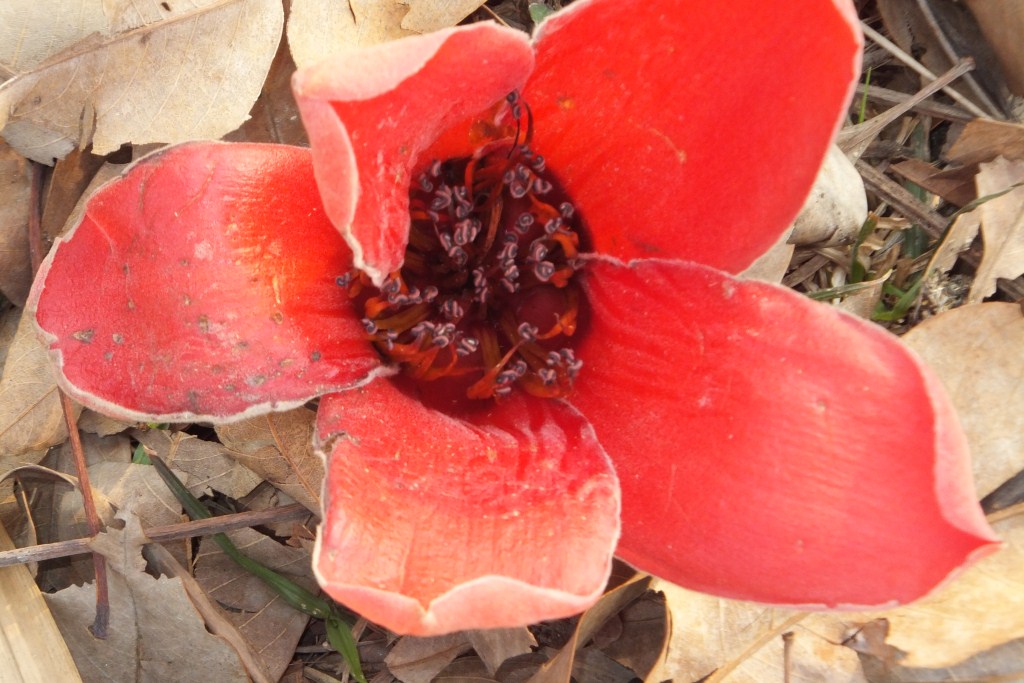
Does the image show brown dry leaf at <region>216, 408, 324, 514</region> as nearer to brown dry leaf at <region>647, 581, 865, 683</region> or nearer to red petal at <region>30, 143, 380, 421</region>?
red petal at <region>30, 143, 380, 421</region>

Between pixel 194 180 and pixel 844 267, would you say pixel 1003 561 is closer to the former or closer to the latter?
pixel 844 267

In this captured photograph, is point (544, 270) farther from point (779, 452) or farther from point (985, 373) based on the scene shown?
point (985, 373)

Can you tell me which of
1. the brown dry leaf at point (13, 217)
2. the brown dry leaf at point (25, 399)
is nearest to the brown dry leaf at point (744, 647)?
the brown dry leaf at point (25, 399)

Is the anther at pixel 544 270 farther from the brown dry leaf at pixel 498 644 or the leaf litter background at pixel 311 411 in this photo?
the brown dry leaf at pixel 498 644

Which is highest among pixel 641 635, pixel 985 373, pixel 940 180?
pixel 940 180

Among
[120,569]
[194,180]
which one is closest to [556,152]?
[194,180]

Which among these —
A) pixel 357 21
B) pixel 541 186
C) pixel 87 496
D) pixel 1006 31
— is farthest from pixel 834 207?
pixel 87 496

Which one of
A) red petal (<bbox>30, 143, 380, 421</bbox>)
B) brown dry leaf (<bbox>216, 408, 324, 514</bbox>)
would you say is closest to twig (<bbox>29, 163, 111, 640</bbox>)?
brown dry leaf (<bbox>216, 408, 324, 514</bbox>)
